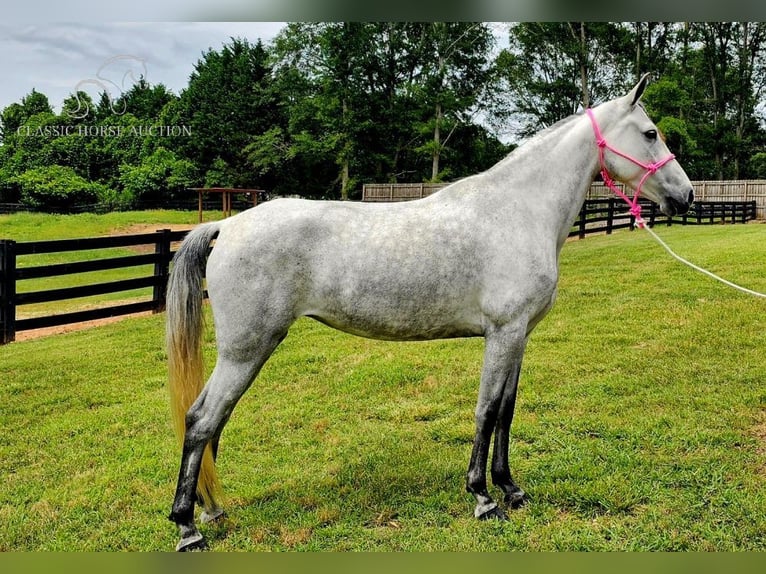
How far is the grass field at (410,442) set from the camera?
8.52 feet

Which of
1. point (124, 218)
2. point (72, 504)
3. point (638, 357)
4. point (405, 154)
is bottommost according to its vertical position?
point (72, 504)

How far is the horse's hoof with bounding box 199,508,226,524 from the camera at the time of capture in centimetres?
A: 264

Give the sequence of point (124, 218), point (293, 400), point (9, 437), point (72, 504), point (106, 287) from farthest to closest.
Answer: point (124, 218), point (106, 287), point (293, 400), point (9, 437), point (72, 504)

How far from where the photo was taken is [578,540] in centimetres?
249

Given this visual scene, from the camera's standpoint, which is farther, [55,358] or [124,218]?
[124,218]

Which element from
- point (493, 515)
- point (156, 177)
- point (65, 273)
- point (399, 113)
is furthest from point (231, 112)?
point (493, 515)

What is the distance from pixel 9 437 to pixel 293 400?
1815mm

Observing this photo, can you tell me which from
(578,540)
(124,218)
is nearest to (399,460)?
(578,540)

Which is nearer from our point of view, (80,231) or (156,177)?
(80,231)

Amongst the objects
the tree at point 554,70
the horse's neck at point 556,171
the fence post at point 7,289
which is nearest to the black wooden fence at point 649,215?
the tree at point 554,70

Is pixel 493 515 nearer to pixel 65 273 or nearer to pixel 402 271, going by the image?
pixel 402 271

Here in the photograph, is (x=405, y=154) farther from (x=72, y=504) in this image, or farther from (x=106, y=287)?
(x=72, y=504)

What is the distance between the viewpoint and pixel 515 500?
279cm

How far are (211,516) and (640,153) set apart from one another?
2.55 m
